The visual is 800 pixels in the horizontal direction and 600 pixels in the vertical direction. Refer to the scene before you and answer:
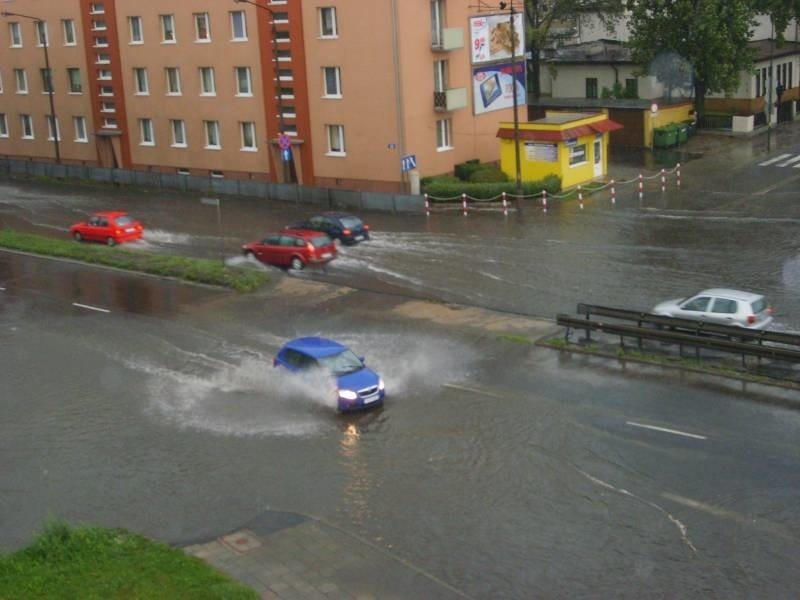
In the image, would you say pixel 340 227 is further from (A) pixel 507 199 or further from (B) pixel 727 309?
(B) pixel 727 309

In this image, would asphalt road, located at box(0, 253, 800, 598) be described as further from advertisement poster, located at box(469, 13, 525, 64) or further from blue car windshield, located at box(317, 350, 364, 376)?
advertisement poster, located at box(469, 13, 525, 64)

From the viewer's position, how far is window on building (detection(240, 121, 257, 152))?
5469cm

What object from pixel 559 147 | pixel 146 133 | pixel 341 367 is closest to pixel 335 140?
pixel 559 147

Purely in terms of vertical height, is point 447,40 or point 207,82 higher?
point 447,40

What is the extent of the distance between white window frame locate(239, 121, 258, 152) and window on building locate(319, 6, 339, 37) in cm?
719

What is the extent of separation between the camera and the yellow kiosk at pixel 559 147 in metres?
48.1

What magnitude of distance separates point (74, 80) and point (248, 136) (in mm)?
15639

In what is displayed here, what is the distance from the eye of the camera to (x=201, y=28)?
181 ft

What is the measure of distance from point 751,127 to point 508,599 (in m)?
51.9

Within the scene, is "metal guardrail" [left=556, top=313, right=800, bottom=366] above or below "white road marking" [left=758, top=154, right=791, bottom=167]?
below

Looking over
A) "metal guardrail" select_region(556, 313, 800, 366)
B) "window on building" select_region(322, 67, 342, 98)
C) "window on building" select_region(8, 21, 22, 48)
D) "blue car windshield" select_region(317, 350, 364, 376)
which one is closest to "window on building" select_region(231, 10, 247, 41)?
"window on building" select_region(322, 67, 342, 98)

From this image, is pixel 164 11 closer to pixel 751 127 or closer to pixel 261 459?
pixel 751 127

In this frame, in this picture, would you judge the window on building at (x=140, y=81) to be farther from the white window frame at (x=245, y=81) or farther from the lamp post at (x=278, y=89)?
the lamp post at (x=278, y=89)

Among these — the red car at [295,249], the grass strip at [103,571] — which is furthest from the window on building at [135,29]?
the grass strip at [103,571]
